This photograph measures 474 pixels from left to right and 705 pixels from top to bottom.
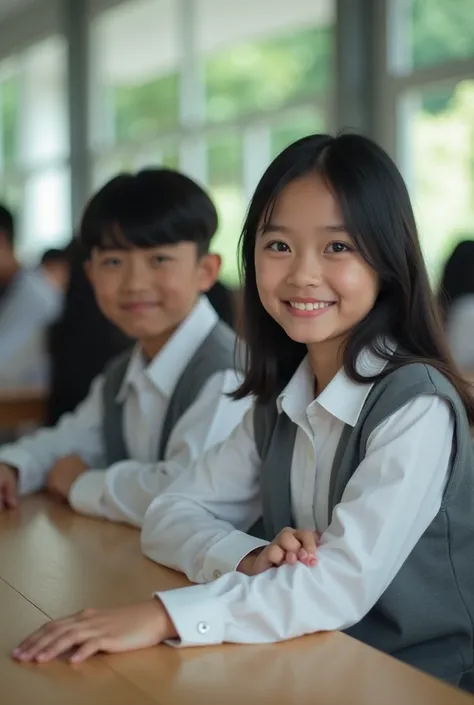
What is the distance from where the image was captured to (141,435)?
171cm

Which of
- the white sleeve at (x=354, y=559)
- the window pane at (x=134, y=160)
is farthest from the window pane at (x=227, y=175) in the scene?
the white sleeve at (x=354, y=559)

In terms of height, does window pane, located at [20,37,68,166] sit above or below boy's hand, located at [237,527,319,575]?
above

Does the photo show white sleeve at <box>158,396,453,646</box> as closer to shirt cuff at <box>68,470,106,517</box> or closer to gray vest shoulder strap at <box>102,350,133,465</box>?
shirt cuff at <box>68,470,106,517</box>

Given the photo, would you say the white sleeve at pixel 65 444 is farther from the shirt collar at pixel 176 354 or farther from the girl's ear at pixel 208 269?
the girl's ear at pixel 208 269

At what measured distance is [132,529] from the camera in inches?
54.0

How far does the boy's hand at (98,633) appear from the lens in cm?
84

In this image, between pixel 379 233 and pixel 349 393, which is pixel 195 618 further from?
pixel 379 233

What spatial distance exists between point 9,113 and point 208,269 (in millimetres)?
8236

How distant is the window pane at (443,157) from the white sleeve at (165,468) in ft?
10.5

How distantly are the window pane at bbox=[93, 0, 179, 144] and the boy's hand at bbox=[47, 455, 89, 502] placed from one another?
5.46m

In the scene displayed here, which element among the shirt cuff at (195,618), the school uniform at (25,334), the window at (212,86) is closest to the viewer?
the shirt cuff at (195,618)

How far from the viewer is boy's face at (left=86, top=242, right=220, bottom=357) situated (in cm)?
168

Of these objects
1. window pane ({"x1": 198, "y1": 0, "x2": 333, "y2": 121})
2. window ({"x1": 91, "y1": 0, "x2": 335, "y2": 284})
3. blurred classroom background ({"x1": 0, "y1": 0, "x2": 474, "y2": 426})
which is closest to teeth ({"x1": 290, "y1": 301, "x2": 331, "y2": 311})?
blurred classroom background ({"x1": 0, "y1": 0, "x2": 474, "y2": 426})

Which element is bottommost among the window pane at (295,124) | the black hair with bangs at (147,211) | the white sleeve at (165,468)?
the white sleeve at (165,468)
